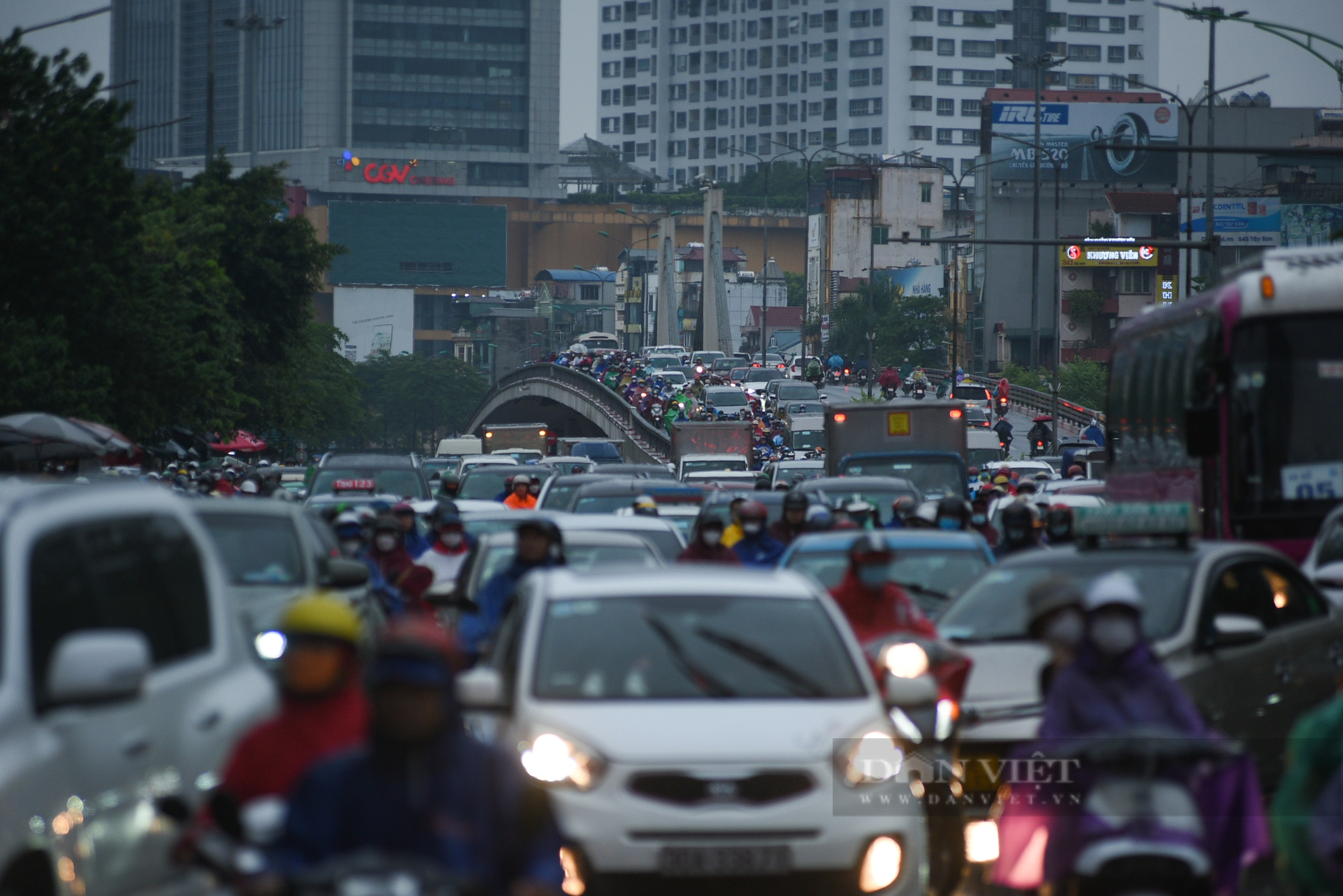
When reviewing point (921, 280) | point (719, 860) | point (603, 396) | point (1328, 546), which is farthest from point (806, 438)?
point (921, 280)

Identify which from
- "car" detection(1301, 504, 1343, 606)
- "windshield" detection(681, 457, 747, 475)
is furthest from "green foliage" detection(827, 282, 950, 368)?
"car" detection(1301, 504, 1343, 606)

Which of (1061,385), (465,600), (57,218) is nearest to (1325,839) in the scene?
(465,600)

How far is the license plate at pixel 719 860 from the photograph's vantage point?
7.34 meters

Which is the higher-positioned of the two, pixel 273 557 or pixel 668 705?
pixel 273 557

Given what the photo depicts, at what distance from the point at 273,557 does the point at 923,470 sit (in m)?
15.2

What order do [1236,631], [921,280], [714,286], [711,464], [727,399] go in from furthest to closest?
[921,280]
[714,286]
[727,399]
[711,464]
[1236,631]

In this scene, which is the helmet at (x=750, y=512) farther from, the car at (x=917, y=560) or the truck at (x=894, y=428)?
the truck at (x=894, y=428)

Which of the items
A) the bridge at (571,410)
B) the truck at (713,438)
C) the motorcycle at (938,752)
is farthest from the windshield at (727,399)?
the motorcycle at (938,752)

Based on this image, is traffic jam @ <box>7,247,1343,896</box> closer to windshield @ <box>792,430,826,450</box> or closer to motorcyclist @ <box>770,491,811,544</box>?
motorcyclist @ <box>770,491,811,544</box>

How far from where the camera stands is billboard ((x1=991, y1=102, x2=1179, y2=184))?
114 meters

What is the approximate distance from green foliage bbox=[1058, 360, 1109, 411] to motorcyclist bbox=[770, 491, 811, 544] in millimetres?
64735

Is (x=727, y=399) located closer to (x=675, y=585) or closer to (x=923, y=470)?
(x=923, y=470)

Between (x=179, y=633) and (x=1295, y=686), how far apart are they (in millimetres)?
5878

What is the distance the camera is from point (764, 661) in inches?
320
